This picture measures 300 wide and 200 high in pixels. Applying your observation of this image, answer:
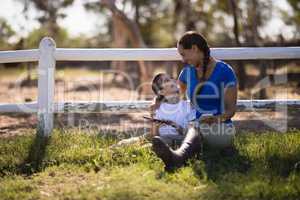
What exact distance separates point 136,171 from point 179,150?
0.43 m

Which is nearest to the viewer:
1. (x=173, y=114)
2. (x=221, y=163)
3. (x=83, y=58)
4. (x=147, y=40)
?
(x=221, y=163)

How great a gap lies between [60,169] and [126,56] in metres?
1.85

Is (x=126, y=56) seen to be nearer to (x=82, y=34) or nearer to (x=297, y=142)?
(x=297, y=142)

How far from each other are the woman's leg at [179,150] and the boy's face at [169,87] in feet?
2.56

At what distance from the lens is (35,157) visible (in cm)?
521

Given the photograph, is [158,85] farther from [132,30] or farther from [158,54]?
[132,30]

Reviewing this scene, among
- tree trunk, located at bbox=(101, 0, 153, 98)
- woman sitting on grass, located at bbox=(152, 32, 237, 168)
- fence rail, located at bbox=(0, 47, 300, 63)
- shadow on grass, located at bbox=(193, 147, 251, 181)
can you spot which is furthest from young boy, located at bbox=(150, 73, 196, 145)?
tree trunk, located at bbox=(101, 0, 153, 98)

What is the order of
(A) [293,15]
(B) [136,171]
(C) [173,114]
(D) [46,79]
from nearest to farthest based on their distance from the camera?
(B) [136,171] → (C) [173,114] → (D) [46,79] → (A) [293,15]

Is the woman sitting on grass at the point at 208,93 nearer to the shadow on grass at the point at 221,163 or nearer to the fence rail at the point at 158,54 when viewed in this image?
the shadow on grass at the point at 221,163

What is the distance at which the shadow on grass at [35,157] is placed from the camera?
4969 millimetres

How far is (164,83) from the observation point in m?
5.66

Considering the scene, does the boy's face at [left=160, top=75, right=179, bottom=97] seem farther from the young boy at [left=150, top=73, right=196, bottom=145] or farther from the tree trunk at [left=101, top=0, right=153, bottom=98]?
the tree trunk at [left=101, top=0, right=153, bottom=98]

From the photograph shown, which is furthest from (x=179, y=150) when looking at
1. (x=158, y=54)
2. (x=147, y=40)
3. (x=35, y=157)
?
(x=147, y=40)

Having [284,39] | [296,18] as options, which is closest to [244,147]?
[284,39]
